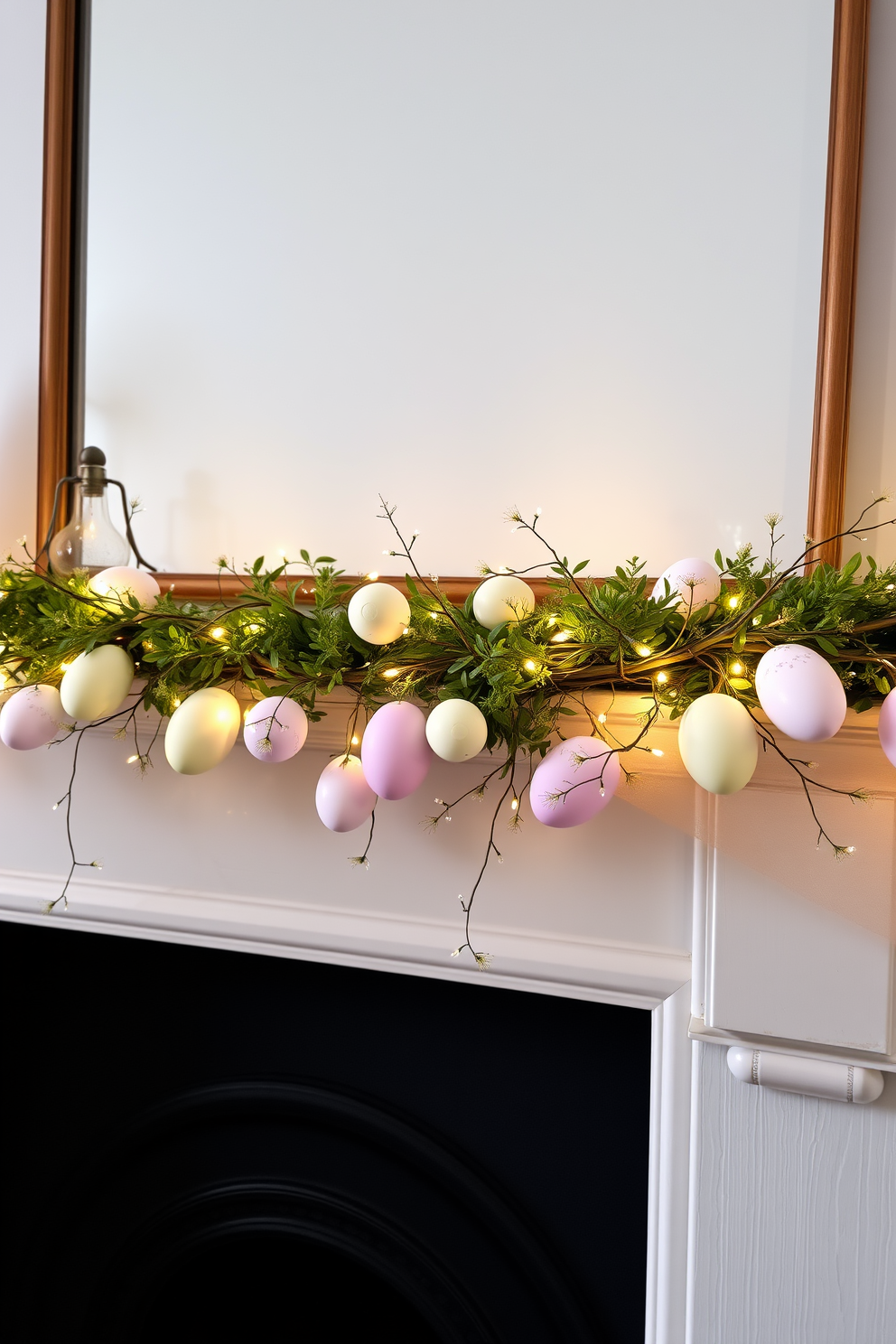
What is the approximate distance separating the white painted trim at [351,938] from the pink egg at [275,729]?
9.2 inches

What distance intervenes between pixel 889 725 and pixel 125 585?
57cm

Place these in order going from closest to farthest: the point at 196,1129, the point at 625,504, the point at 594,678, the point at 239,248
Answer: the point at 594,678
the point at 625,504
the point at 239,248
the point at 196,1129

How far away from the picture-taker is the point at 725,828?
0.68 metres

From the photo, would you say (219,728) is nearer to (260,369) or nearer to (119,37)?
(260,369)

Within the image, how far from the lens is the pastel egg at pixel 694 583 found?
599 mm

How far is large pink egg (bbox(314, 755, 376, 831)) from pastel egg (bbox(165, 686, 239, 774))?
85 millimetres

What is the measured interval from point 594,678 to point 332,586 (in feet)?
0.72

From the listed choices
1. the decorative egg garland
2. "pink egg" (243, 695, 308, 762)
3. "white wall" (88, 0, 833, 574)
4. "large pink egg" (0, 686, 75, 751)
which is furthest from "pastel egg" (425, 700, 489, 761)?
"large pink egg" (0, 686, 75, 751)

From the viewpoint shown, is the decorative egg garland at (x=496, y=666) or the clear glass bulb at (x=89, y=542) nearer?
the decorative egg garland at (x=496, y=666)

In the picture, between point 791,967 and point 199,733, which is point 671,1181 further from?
point 199,733

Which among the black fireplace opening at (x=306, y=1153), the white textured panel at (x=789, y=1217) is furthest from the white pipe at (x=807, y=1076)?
the black fireplace opening at (x=306, y=1153)

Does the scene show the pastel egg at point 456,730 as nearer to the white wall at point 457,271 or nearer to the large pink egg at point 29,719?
the white wall at point 457,271

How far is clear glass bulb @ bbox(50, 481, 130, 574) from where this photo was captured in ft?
2.74

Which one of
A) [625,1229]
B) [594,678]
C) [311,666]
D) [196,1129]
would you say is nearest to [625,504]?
[594,678]
